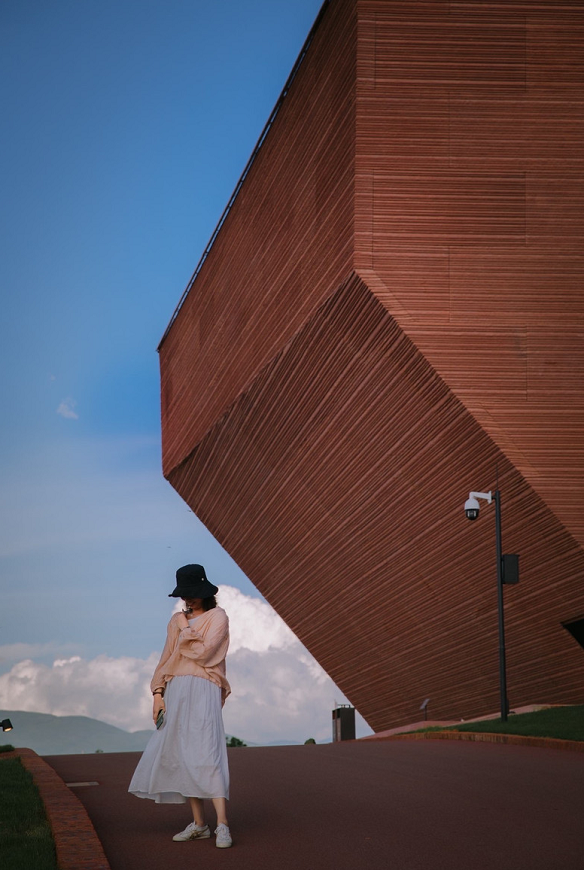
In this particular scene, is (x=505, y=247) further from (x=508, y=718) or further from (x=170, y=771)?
(x=170, y=771)

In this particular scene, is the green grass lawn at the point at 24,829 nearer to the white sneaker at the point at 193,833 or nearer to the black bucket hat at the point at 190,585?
the white sneaker at the point at 193,833

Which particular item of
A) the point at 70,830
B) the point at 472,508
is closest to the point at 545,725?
the point at 472,508

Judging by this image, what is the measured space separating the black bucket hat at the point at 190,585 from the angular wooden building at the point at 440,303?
8.82 meters

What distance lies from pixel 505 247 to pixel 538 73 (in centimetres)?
255

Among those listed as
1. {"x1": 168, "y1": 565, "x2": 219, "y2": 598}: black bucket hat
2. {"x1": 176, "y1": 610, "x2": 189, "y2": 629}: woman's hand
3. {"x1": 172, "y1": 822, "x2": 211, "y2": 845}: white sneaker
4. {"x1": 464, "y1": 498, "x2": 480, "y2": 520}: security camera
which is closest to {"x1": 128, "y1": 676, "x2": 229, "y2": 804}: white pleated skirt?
{"x1": 172, "y1": 822, "x2": 211, "y2": 845}: white sneaker

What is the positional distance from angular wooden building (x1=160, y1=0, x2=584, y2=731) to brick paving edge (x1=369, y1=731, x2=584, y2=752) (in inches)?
130

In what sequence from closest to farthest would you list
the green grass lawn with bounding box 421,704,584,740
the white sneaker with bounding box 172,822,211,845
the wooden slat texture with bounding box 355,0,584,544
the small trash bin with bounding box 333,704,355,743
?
the white sneaker with bounding box 172,822,211,845 < the green grass lawn with bounding box 421,704,584,740 < the wooden slat texture with bounding box 355,0,584,544 < the small trash bin with bounding box 333,704,355,743

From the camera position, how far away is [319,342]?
629 inches

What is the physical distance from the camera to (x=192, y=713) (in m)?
5.23

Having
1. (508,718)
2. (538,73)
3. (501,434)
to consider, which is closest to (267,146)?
(538,73)

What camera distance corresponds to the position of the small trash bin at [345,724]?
2633 centimetres

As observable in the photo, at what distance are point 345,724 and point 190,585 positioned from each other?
22226 millimetres

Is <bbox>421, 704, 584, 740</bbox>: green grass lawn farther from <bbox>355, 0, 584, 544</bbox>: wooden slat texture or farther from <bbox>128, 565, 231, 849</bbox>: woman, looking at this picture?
<bbox>128, 565, 231, 849</bbox>: woman

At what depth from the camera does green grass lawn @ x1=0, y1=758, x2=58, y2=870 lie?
14.3 feet
